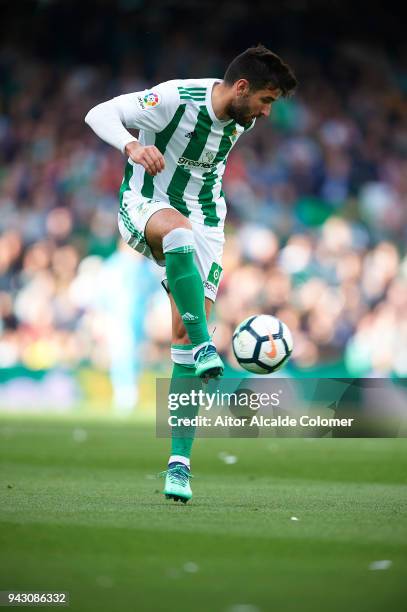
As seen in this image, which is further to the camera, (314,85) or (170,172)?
(314,85)

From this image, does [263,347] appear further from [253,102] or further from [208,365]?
[253,102]

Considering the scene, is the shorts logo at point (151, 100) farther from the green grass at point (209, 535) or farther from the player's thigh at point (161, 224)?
the green grass at point (209, 535)

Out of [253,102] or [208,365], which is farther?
[253,102]

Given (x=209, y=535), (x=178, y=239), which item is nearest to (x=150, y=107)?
(x=178, y=239)

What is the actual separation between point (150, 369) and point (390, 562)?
36.7 feet

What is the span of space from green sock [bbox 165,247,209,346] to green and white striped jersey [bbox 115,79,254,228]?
0.62 metres

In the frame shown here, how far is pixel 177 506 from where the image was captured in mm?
5777

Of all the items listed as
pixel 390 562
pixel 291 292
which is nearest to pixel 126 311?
pixel 291 292

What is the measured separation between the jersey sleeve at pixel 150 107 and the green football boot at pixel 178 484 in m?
1.82

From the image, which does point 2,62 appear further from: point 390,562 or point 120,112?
point 390,562

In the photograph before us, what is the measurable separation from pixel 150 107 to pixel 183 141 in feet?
0.98

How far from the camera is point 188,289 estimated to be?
6.03 meters

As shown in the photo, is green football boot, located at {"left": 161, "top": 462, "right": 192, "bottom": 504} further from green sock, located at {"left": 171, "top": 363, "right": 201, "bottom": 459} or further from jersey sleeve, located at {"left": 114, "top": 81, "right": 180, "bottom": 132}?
jersey sleeve, located at {"left": 114, "top": 81, "right": 180, "bottom": 132}

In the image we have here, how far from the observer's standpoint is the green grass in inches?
142
